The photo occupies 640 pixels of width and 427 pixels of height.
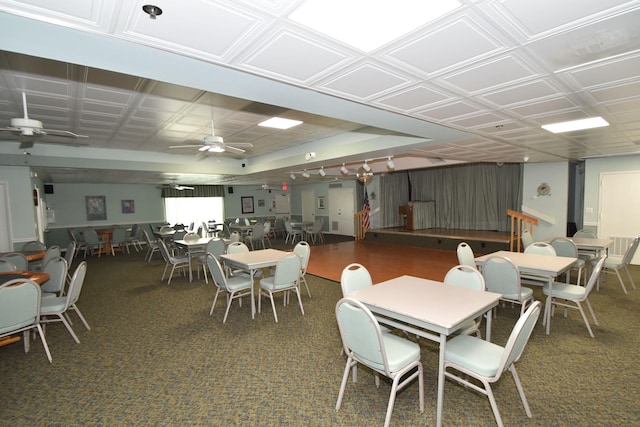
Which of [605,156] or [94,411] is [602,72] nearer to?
[94,411]

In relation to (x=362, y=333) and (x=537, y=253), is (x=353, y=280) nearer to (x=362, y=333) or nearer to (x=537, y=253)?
(x=362, y=333)

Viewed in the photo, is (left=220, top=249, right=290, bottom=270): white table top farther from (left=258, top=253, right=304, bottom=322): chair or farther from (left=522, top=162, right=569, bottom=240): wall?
(left=522, top=162, right=569, bottom=240): wall

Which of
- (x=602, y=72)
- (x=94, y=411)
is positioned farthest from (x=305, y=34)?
(x=94, y=411)

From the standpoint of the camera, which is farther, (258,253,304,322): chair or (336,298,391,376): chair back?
(258,253,304,322): chair

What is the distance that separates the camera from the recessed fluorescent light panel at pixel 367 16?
1.36 metres

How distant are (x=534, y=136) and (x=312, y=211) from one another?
10501mm

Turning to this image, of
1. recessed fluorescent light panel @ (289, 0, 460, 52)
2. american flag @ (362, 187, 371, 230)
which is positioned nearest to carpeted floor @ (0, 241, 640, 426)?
recessed fluorescent light panel @ (289, 0, 460, 52)

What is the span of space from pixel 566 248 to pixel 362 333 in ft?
15.3

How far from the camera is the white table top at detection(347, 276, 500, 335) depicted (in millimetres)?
2009

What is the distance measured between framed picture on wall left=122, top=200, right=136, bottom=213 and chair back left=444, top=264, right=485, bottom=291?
39.7ft

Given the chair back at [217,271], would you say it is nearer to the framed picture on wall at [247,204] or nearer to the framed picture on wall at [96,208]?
the framed picture on wall at [96,208]

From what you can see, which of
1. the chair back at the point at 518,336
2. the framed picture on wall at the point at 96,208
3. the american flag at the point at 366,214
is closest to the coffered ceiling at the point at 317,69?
the chair back at the point at 518,336

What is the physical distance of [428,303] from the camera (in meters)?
2.31

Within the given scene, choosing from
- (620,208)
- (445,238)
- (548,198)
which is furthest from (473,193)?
(620,208)
